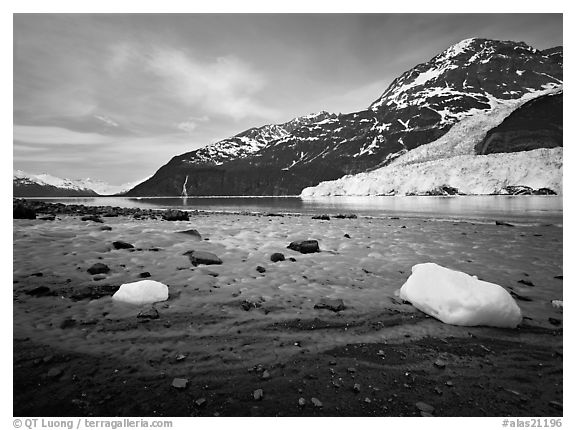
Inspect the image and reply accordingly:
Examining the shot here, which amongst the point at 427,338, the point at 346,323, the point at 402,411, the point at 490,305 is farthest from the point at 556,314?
the point at 402,411

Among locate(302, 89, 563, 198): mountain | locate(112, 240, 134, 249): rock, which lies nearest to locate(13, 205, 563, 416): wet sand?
locate(112, 240, 134, 249): rock

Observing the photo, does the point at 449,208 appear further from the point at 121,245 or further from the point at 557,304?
the point at 121,245

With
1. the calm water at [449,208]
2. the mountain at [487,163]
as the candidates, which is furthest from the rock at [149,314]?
the mountain at [487,163]

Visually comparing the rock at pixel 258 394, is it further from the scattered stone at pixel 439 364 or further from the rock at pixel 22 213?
the rock at pixel 22 213

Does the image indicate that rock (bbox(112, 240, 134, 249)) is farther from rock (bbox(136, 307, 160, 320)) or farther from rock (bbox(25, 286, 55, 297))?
rock (bbox(136, 307, 160, 320))
